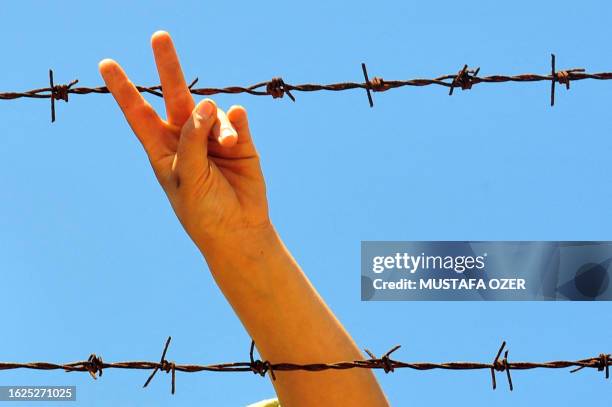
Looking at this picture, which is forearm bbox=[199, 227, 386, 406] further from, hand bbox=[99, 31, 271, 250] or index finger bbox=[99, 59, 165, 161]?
index finger bbox=[99, 59, 165, 161]

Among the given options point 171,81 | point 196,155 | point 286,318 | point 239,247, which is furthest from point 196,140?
point 286,318

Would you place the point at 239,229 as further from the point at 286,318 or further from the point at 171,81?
the point at 171,81

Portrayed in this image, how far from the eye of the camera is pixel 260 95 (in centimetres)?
222

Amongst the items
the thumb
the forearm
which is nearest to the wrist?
the forearm

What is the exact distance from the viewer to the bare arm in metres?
2.00

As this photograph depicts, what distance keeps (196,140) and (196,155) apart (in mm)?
30

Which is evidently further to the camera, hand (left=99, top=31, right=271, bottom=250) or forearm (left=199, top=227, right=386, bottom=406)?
forearm (left=199, top=227, right=386, bottom=406)

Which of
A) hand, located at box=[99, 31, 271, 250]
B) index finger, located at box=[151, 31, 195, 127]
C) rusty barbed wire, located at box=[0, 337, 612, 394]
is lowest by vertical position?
rusty barbed wire, located at box=[0, 337, 612, 394]

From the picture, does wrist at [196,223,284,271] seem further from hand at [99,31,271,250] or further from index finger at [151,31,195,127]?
index finger at [151,31,195,127]

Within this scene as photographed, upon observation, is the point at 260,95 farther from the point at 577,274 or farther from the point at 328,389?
the point at 577,274

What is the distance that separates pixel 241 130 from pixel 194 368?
0.49m

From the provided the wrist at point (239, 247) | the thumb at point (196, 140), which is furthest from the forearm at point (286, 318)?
the thumb at point (196, 140)

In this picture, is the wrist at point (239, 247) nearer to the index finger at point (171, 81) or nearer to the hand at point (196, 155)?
the hand at point (196, 155)

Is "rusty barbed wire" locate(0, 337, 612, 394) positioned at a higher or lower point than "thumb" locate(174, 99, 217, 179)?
lower
